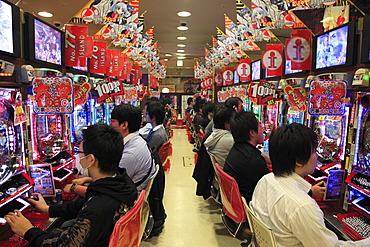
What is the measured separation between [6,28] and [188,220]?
290cm

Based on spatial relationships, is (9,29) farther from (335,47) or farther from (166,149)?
(335,47)

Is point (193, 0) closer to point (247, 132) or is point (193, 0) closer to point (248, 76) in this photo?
point (248, 76)

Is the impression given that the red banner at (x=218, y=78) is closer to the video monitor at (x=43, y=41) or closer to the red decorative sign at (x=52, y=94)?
the video monitor at (x=43, y=41)

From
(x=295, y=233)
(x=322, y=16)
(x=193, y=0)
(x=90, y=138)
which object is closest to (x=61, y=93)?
(x=90, y=138)

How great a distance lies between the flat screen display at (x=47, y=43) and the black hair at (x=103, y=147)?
58.4 inches

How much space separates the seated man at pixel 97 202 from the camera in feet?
4.63

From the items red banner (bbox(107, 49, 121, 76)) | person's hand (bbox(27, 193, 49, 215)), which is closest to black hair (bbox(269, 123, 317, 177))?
person's hand (bbox(27, 193, 49, 215))

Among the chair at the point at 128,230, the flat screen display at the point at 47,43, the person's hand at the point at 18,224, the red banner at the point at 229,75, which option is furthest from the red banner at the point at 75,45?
the red banner at the point at 229,75

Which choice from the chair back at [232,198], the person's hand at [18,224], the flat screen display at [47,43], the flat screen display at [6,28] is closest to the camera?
the person's hand at [18,224]

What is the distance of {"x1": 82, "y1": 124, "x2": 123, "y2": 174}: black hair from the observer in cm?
162

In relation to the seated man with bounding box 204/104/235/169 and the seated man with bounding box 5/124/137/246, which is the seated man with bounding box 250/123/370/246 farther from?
the seated man with bounding box 204/104/235/169

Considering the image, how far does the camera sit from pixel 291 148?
4.83ft

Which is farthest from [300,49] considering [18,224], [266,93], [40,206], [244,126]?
[18,224]

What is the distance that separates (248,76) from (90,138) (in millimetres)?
5310
